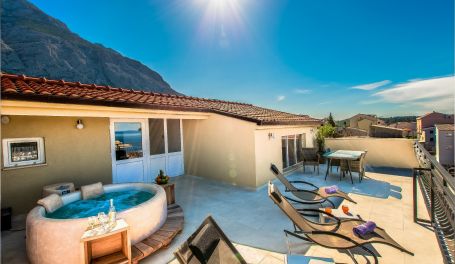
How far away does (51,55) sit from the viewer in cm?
5534

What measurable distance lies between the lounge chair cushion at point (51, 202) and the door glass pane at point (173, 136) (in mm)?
5741

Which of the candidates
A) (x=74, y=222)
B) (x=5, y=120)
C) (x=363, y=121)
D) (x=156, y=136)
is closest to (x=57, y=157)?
(x=5, y=120)

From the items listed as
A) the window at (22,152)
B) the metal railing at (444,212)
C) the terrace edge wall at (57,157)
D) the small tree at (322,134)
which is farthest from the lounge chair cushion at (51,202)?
the small tree at (322,134)

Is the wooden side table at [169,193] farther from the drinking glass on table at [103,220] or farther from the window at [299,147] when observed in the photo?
the window at [299,147]

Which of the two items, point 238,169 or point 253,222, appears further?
point 238,169

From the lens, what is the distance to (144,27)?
2139 centimetres

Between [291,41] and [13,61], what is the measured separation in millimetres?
66833

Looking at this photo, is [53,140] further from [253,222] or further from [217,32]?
[217,32]

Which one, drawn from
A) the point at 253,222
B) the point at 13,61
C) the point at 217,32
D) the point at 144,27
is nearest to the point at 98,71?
the point at 13,61

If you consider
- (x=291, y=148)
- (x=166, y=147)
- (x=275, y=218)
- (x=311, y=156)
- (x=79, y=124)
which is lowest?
(x=275, y=218)

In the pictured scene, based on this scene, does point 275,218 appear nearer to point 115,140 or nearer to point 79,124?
point 115,140

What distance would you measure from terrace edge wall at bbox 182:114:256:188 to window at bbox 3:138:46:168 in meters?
6.29

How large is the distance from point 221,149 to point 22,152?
7326mm

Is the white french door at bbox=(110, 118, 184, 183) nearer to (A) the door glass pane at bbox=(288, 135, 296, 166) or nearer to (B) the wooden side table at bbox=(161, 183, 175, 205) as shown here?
(B) the wooden side table at bbox=(161, 183, 175, 205)
